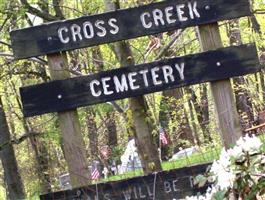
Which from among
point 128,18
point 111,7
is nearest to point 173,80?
point 128,18

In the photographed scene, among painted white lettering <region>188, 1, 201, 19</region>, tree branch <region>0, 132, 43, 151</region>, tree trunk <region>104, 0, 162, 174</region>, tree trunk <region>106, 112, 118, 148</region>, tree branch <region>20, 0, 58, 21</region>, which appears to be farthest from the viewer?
tree trunk <region>106, 112, 118, 148</region>

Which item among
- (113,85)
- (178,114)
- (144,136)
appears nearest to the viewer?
(113,85)

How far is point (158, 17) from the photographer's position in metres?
5.54

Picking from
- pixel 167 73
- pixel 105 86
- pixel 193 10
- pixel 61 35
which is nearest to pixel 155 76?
pixel 167 73

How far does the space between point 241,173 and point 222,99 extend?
310cm

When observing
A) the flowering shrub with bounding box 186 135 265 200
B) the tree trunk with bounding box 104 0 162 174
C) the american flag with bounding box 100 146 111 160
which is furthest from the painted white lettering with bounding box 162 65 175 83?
the american flag with bounding box 100 146 111 160

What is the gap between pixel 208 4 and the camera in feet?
18.3

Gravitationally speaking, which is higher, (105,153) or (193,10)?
(193,10)

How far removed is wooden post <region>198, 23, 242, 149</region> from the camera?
5.70m

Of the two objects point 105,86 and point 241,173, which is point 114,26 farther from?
point 241,173

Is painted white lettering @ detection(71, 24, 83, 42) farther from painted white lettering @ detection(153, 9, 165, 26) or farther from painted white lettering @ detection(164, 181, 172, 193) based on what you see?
painted white lettering @ detection(164, 181, 172, 193)

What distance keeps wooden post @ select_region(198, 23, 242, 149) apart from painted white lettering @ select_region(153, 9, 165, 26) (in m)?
0.39

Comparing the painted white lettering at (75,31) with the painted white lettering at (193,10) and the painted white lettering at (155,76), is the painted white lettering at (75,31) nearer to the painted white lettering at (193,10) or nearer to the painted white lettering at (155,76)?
the painted white lettering at (155,76)

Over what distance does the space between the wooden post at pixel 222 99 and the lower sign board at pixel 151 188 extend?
2.46ft
